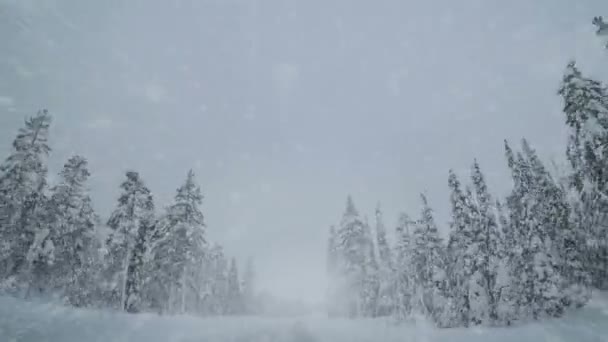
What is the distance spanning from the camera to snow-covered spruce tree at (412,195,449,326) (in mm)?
30125

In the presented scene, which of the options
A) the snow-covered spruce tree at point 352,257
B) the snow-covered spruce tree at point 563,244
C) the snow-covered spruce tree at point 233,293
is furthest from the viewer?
the snow-covered spruce tree at point 233,293

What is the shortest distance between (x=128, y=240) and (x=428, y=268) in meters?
28.5

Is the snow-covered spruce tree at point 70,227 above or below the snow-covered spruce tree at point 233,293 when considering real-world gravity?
above

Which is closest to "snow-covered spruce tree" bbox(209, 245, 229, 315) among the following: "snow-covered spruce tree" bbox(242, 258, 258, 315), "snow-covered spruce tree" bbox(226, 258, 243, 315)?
"snow-covered spruce tree" bbox(226, 258, 243, 315)

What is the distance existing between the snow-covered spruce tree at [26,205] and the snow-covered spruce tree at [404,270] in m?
36.7

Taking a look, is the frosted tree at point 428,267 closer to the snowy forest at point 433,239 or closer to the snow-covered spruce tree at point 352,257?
the snowy forest at point 433,239

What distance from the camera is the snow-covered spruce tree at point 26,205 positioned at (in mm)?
30344

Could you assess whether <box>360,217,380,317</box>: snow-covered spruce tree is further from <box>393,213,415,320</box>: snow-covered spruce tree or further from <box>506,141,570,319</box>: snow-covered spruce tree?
<box>506,141,570,319</box>: snow-covered spruce tree

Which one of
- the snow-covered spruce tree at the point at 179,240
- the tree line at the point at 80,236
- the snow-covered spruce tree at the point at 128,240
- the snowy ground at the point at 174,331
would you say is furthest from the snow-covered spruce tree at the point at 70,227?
the snowy ground at the point at 174,331

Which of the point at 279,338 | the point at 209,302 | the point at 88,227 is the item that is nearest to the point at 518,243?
the point at 279,338

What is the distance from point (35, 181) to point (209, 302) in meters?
48.6

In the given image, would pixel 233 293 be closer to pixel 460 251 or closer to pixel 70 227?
pixel 70 227

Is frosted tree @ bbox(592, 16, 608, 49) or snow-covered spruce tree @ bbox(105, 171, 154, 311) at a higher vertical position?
frosted tree @ bbox(592, 16, 608, 49)

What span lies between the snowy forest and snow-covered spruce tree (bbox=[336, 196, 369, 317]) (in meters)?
6.15
